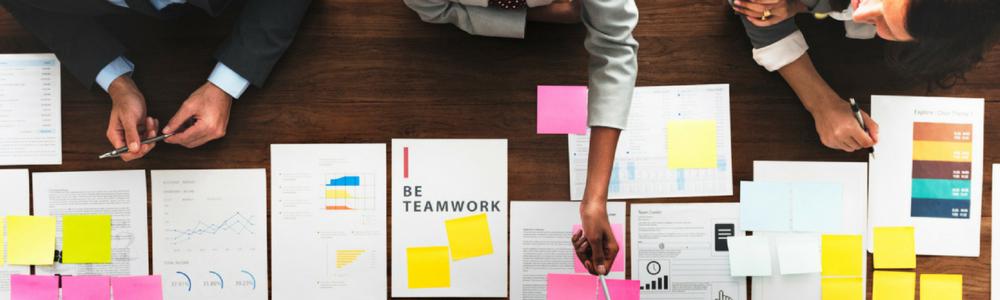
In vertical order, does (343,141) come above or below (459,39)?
below

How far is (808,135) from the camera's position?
1.56 m

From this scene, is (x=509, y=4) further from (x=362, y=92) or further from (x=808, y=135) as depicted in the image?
(x=808, y=135)

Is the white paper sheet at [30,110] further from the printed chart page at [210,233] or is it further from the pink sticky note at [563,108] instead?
the pink sticky note at [563,108]

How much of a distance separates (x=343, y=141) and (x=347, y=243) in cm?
22

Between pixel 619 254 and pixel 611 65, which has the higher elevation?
pixel 611 65

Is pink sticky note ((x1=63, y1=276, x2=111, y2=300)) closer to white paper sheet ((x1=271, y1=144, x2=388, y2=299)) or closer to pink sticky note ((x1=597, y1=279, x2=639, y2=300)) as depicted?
white paper sheet ((x1=271, y1=144, x2=388, y2=299))

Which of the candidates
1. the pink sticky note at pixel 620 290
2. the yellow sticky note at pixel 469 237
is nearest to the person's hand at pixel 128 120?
the yellow sticky note at pixel 469 237

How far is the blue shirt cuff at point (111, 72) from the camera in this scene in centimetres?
148

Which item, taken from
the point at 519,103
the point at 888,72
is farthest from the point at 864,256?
the point at 519,103

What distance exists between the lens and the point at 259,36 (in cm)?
146

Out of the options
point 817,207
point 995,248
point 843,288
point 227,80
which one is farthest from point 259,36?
point 995,248

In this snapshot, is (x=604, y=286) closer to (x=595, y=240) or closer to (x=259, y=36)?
(x=595, y=240)

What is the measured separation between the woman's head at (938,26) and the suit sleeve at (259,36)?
1.06m

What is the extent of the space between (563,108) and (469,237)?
0.34 meters
